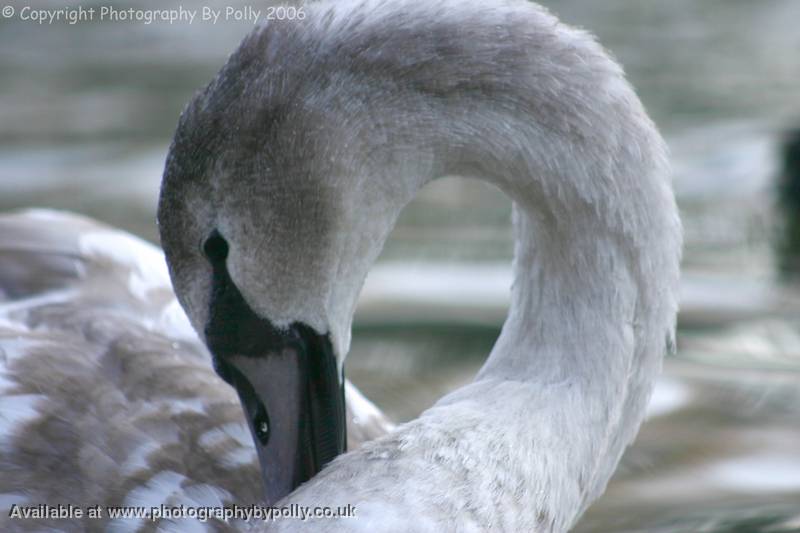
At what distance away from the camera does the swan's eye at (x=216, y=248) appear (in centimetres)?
372

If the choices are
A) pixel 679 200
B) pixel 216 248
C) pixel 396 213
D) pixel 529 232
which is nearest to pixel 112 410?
pixel 216 248

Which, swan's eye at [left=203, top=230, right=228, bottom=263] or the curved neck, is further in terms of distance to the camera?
the curved neck

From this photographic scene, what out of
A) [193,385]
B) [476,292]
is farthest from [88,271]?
[476,292]

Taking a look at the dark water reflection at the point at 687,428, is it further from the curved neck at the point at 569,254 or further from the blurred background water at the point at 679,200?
the curved neck at the point at 569,254

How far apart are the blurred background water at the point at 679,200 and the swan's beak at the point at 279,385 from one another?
4.06 feet

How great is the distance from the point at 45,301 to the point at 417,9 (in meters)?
1.58

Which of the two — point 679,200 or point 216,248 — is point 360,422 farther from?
point 679,200

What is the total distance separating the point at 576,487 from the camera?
4027 mm

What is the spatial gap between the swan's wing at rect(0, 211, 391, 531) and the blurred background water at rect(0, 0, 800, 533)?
1174 mm

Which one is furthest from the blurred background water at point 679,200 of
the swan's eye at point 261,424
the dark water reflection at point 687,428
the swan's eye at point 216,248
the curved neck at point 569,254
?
the swan's eye at point 216,248

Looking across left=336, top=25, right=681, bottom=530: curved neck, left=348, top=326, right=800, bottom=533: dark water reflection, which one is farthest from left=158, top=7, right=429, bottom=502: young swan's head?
left=348, top=326, right=800, bottom=533: dark water reflection

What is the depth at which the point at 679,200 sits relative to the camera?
785 cm

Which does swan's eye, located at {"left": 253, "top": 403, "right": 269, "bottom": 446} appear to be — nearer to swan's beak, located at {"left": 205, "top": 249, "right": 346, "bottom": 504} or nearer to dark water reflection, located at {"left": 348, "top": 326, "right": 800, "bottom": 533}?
swan's beak, located at {"left": 205, "top": 249, "right": 346, "bottom": 504}

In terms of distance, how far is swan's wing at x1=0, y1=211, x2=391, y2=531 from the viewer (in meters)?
3.98
